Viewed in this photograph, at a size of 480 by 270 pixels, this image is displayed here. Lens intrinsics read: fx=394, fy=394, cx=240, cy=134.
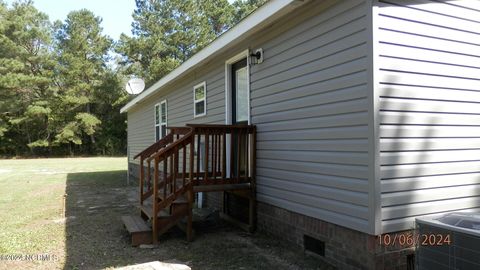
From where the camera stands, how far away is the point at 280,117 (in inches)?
201

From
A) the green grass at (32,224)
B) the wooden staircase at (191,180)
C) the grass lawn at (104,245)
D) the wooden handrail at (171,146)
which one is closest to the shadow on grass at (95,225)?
the grass lawn at (104,245)

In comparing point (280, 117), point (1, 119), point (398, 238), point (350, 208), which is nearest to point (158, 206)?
point (280, 117)

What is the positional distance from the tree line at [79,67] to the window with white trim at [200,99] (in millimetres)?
25179

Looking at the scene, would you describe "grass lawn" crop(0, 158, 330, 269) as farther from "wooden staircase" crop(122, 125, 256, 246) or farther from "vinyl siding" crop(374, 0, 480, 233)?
"vinyl siding" crop(374, 0, 480, 233)

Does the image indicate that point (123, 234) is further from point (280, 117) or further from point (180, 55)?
point (180, 55)

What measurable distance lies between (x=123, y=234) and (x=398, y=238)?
389cm

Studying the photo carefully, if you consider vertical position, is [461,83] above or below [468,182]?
above

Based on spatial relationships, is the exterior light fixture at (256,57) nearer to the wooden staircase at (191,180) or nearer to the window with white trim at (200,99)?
the wooden staircase at (191,180)

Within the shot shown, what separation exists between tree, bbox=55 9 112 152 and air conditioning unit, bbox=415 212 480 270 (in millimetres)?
34739

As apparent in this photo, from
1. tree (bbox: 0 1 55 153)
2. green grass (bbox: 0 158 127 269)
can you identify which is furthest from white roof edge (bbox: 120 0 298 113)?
tree (bbox: 0 1 55 153)

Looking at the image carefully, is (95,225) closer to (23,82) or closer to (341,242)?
(341,242)

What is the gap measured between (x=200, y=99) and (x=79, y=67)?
3064 cm

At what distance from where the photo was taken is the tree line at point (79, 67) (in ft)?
112

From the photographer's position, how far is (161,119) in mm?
11445
